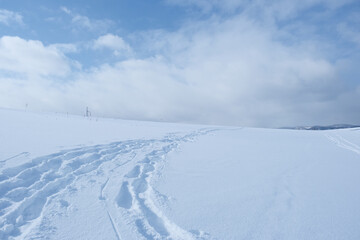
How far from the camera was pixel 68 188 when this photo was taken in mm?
3934

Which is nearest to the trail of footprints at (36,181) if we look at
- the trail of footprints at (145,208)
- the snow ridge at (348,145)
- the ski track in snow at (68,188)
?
the ski track in snow at (68,188)

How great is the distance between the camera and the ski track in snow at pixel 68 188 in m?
2.82

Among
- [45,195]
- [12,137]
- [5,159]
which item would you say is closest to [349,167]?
[45,195]

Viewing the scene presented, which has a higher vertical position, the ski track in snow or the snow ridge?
the snow ridge

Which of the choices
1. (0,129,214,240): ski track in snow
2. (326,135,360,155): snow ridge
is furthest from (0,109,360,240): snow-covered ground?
(326,135,360,155): snow ridge

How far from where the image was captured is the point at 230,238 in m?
2.76

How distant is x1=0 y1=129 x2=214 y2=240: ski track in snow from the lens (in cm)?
282

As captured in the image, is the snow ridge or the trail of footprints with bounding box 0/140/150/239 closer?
the trail of footprints with bounding box 0/140/150/239

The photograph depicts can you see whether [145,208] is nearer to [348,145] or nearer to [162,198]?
[162,198]

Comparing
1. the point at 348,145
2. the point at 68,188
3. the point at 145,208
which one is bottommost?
the point at 145,208

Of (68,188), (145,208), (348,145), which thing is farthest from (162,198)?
(348,145)

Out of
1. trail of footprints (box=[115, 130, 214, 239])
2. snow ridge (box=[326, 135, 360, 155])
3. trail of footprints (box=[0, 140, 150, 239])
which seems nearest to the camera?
trail of footprints (box=[115, 130, 214, 239])

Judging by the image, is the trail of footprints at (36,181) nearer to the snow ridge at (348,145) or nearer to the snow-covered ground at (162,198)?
the snow-covered ground at (162,198)

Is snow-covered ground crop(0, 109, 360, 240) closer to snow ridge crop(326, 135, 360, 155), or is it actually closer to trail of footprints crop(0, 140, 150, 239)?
trail of footprints crop(0, 140, 150, 239)
